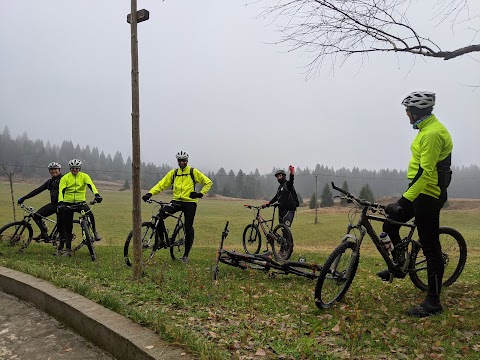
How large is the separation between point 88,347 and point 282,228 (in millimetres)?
6538

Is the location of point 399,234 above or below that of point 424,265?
above

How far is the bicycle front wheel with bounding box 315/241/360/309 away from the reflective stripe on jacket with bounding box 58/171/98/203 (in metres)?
6.36

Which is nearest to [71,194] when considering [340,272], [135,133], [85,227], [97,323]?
[85,227]

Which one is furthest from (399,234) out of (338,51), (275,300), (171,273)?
(171,273)

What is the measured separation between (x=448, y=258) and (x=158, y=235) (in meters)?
5.46

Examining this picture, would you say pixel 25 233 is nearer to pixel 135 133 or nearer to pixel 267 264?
pixel 135 133

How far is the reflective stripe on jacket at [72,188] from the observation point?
926cm

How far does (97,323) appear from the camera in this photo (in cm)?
373

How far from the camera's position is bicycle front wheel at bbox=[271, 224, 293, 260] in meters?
9.38

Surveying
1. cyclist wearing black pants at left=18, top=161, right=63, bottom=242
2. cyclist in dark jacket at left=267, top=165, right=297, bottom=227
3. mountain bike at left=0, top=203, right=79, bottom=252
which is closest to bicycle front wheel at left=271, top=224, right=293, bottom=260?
cyclist in dark jacket at left=267, top=165, right=297, bottom=227

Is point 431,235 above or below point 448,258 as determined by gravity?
above

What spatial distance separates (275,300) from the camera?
504cm

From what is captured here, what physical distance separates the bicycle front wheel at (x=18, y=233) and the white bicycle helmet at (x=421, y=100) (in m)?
8.88

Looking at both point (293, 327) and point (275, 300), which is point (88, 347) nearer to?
point (293, 327)
